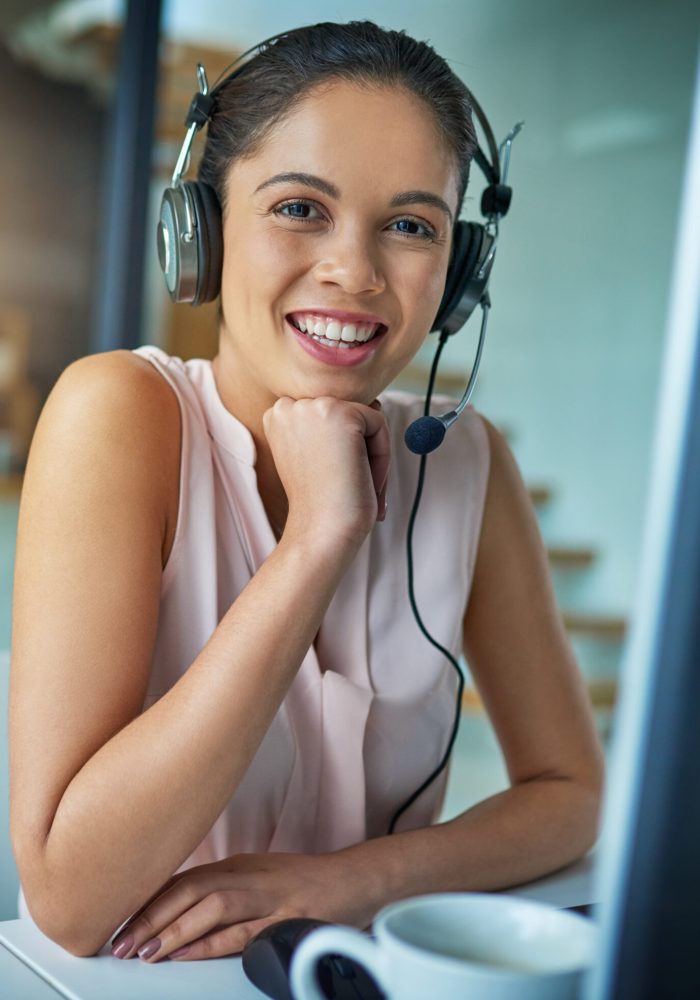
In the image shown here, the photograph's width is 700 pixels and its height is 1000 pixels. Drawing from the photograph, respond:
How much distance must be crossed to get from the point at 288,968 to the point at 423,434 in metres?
0.49

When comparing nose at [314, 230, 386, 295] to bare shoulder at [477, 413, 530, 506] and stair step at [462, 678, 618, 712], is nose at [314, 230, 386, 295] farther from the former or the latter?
stair step at [462, 678, 618, 712]

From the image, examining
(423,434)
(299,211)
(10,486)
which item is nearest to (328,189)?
(299,211)

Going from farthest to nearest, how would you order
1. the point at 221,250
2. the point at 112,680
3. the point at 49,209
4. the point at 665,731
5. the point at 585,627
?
the point at 585,627, the point at 49,209, the point at 221,250, the point at 112,680, the point at 665,731

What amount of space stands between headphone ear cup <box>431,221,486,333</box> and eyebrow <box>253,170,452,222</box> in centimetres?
10

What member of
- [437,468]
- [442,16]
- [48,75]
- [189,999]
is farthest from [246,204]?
[442,16]

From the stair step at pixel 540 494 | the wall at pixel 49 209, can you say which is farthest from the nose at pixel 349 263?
the stair step at pixel 540 494

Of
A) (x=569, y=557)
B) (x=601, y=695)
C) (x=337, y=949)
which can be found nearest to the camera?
(x=337, y=949)

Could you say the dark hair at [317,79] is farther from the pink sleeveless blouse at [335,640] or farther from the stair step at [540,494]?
the stair step at [540,494]

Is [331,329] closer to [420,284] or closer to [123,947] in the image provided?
[420,284]

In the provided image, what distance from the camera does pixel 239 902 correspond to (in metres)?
0.81

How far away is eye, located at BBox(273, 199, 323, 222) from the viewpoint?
40.0 inches

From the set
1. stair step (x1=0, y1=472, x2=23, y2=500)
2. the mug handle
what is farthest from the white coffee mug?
stair step (x1=0, y1=472, x2=23, y2=500)

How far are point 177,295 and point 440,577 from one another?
42cm

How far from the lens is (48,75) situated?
358cm
